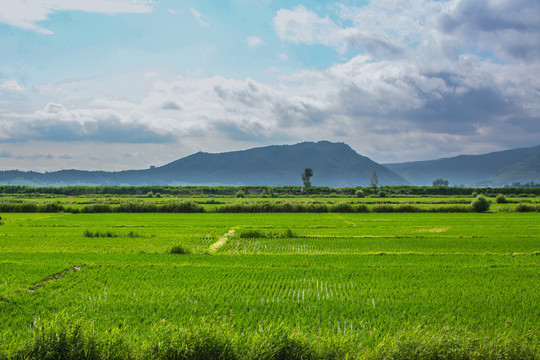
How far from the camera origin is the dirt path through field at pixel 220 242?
21.6 meters

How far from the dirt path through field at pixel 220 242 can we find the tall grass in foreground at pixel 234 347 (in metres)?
14.0

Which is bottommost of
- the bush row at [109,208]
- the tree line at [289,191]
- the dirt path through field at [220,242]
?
the dirt path through field at [220,242]

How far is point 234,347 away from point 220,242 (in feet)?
59.8

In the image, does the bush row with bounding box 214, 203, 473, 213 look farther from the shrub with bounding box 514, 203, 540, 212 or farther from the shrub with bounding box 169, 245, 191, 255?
the shrub with bounding box 169, 245, 191, 255

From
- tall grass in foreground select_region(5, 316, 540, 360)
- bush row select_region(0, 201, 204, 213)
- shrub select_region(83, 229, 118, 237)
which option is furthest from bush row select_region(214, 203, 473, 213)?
tall grass in foreground select_region(5, 316, 540, 360)

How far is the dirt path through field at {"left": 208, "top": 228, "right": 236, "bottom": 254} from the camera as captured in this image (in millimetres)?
21625

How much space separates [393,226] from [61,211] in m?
45.9

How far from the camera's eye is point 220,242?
2486cm

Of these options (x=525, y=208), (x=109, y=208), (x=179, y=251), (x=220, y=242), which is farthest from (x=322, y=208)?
(x=179, y=251)

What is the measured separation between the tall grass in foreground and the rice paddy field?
0.9 inches

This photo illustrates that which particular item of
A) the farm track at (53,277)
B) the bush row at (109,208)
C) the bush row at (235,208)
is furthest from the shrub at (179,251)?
the bush row at (109,208)

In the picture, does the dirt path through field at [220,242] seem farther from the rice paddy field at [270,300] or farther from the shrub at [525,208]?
the shrub at [525,208]

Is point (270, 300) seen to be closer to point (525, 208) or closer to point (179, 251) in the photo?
point (179, 251)

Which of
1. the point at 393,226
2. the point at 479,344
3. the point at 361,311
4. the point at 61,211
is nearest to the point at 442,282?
the point at 361,311
